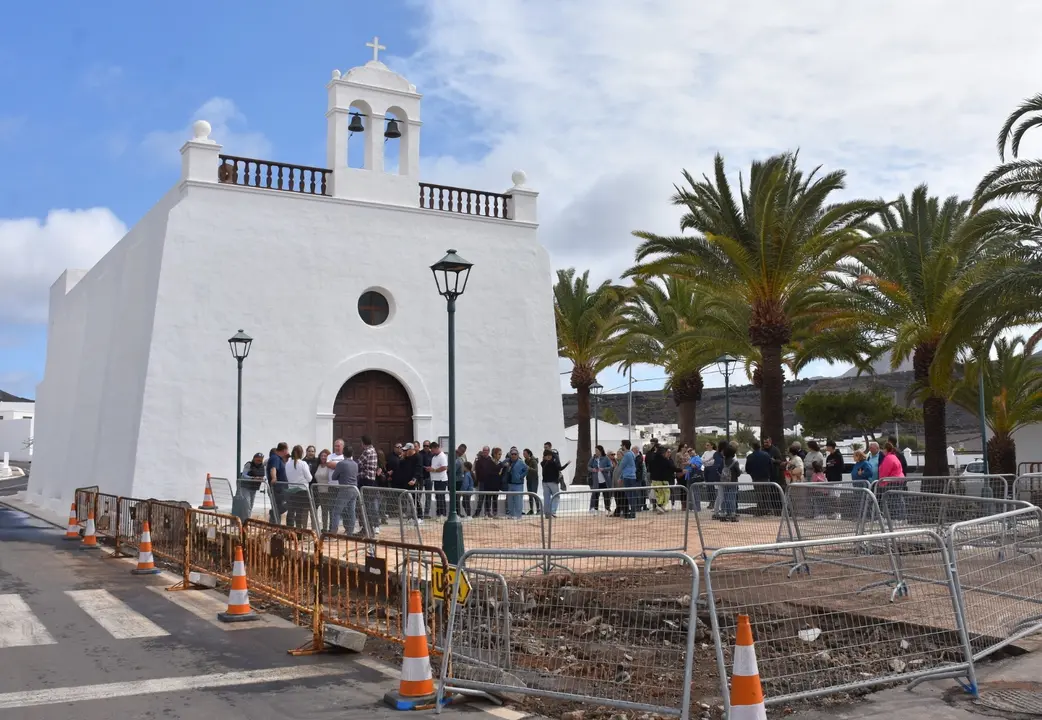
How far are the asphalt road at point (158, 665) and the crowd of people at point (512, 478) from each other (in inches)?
110

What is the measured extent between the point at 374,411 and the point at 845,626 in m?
15.2

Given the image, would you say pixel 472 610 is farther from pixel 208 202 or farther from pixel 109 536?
pixel 208 202

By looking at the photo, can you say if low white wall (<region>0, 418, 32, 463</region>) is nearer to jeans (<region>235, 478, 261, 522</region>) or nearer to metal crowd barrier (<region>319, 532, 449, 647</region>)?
jeans (<region>235, 478, 261, 522</region>)

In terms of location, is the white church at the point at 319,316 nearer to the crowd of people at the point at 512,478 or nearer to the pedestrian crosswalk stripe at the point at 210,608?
the crowd of people at the point at 512,478

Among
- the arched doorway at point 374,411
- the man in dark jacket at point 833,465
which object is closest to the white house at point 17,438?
the arched doorway at point 374,411

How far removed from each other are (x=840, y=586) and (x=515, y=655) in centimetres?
339

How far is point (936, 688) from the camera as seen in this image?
664 cm

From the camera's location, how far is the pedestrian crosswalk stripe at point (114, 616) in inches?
362

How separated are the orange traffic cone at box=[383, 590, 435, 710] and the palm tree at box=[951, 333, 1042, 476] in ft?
81.4

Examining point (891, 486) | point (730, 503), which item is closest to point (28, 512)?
point (730, 503)

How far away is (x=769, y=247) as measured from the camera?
2145cm

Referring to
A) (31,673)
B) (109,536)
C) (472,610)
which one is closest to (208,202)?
(109,536)

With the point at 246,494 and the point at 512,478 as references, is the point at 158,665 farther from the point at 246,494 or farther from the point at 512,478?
the point at 512,478

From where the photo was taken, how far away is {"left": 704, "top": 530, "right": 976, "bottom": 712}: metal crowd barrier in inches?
245
